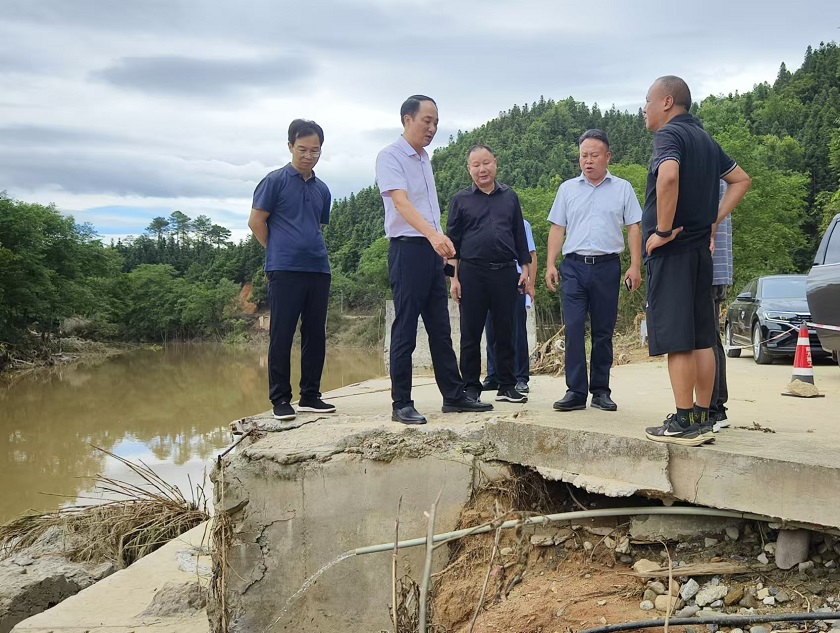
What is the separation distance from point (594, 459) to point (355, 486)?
126 cm

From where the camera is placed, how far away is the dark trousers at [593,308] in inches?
169

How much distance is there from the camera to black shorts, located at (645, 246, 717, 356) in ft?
10.6

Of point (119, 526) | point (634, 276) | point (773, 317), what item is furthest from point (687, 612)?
point (773, 317)

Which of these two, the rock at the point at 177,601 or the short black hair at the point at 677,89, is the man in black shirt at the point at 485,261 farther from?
the rock at the point at 177,601

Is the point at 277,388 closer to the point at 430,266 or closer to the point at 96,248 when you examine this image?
the point at 430,266

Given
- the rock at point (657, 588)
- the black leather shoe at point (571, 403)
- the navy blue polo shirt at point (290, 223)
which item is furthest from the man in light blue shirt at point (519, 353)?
the rock at point (657, 588)

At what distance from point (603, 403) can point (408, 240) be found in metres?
1.51

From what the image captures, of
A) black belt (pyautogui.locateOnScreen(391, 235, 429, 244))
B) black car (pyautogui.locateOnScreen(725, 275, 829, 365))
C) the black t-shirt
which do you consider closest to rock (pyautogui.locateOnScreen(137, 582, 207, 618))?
black belt (pyautogui.locateOnScreen(391, 235, 429, 244))

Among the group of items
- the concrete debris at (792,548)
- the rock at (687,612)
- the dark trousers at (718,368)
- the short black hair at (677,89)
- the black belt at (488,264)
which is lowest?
the rock at (687,612)

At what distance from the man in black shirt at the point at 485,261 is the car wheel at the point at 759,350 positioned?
7.06 m

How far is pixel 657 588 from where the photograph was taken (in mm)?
2967

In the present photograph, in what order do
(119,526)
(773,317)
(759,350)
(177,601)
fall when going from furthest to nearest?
1. (759,350)
2. (773,317)
3. (119,526)
4. (177,601)

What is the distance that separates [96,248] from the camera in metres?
46.8

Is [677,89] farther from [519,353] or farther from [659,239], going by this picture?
[519,353]
